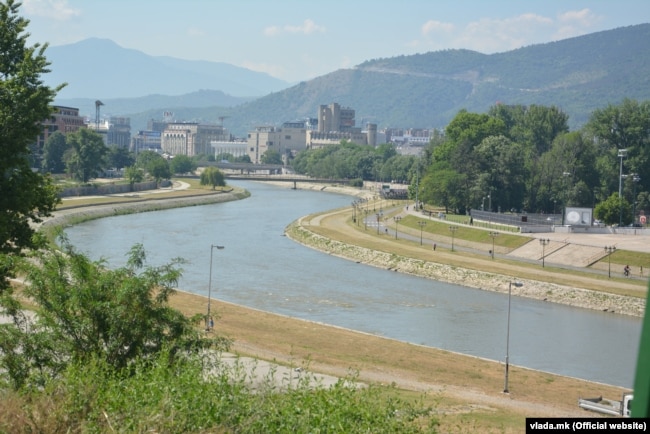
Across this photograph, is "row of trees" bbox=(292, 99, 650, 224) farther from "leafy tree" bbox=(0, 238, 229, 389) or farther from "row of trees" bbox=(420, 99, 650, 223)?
"leafy tree" bbox=(0, 238, 229, 389)

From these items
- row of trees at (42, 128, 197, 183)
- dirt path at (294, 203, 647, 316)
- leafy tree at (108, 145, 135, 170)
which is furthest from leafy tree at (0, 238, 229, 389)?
leafy tree at (108, 145, 135, 170)

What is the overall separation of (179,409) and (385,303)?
3410 cm

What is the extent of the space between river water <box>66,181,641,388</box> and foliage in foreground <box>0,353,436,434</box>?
1972 cm

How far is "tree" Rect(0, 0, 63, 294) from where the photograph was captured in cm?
2273

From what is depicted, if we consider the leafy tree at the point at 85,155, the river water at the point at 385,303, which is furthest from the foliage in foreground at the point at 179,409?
the leafy tree at the point at 85,155

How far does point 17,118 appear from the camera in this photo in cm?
2291

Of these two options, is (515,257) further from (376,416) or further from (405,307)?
(376,416)

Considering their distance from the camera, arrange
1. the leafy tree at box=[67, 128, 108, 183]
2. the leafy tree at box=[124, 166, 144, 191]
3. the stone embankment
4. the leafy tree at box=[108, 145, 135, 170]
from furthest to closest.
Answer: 1. the leafy tree at box=[108, 145, 135, 170]
2. the leafy tree at box=[124, 166, 144, 191]
3. the leafy tree at box=[67, 128, 108, 183]
4. the stone embankment

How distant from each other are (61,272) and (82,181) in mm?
102681

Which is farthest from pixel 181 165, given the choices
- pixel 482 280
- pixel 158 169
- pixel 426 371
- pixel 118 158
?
pixel 426 371

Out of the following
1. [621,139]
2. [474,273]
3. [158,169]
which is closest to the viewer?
[474,273]

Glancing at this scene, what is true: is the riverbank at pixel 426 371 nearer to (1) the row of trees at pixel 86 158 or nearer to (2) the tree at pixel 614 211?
(2) the tree at pixel 614 211

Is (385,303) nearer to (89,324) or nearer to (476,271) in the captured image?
(476,271)

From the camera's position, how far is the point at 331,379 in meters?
27.1
